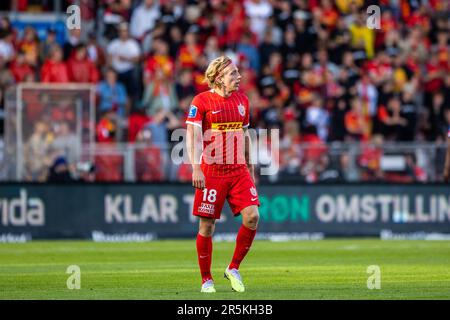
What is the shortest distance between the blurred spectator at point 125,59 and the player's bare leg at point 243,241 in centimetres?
1422

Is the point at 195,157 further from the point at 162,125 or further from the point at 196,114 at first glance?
the point at 162,125

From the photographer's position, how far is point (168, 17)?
28.0 metres

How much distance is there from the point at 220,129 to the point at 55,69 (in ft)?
43.0

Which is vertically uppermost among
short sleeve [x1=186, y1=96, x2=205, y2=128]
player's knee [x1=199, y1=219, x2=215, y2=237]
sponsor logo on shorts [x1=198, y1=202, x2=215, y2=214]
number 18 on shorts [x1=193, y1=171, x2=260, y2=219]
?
short sleeve [x1=186, y1=96, x2=205, y2=128]

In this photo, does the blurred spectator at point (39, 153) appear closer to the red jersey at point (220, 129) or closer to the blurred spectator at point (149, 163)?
the blurred spectator at point (149, 163)

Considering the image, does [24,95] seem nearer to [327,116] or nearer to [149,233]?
[149,233]

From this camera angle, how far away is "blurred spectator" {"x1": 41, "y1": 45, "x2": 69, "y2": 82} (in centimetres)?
2586

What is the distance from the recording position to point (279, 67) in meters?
28.2

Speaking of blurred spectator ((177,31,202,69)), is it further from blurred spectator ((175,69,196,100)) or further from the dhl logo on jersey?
the dhl logo on jersey

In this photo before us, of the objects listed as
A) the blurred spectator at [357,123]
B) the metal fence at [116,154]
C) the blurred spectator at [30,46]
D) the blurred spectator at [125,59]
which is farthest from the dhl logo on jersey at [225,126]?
the blurred spectator at [125,59]

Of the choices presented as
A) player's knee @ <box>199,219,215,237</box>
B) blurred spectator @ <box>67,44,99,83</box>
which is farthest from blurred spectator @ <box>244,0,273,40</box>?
player's knee @ <box>199,219,215,237</box>

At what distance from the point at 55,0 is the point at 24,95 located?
548cm

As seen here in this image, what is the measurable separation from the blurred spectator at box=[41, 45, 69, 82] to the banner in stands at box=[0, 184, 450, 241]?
2929 millimetres

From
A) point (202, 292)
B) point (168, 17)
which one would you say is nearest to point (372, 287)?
point (202, 292)
